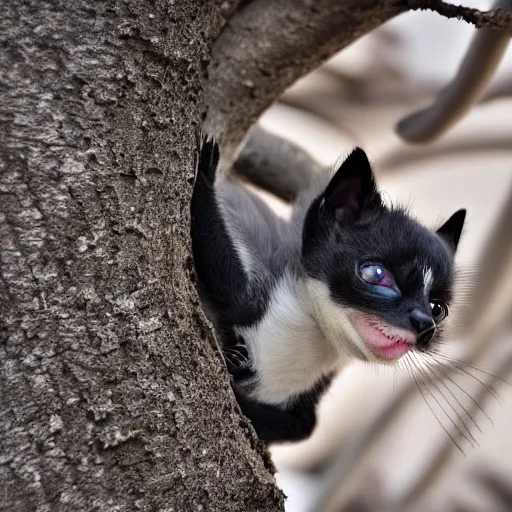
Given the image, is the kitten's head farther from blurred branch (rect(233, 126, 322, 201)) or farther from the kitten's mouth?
blurred branch (rect(233, 126, 322, 201))

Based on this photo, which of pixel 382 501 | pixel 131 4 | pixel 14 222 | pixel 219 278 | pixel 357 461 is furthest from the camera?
pixel 382 501

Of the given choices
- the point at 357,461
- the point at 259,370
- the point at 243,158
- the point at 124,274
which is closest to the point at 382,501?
the point at 357,461

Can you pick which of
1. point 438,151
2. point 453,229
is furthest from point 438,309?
point 438,151

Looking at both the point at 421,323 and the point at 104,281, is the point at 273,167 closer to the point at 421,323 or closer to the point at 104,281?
the point at 421,323

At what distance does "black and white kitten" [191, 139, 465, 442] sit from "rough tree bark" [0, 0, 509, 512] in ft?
0.85

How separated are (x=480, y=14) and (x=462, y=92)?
55 cm

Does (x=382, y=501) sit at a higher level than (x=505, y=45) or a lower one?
lower

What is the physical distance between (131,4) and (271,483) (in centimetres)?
68

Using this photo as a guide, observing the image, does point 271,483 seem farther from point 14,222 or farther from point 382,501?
point 382,501

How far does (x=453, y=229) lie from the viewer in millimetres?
1580

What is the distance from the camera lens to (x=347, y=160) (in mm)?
1385

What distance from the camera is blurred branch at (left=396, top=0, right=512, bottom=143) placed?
1677 millimetres

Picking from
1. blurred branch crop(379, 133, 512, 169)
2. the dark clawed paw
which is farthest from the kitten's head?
blurred branch crop(379, 133, 512, 169)

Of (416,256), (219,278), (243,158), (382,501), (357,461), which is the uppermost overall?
(416,256)
